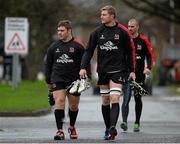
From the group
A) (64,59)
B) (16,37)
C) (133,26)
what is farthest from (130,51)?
(16,37)

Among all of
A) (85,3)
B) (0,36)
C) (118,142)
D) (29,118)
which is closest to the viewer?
(118,142)

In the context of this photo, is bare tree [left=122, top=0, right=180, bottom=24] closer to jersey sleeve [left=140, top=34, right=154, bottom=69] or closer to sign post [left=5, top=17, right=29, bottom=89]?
sign post [left=5, top=17, right=29, bottom=89]

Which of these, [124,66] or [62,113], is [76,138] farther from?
[124,66]

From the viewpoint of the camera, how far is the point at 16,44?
29.3m

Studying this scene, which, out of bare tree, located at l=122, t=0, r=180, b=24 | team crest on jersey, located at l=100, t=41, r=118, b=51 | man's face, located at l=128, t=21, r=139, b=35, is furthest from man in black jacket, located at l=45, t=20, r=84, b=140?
bare tree, located at l=122, t=0, r=180, b=24

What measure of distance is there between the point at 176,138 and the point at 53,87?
6.74ft

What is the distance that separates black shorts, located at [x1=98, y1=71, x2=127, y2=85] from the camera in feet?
44.4

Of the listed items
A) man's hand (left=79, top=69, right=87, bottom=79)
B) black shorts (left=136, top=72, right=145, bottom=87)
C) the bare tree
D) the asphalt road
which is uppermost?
the bare tree

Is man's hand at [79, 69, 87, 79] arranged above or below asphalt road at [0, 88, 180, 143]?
above

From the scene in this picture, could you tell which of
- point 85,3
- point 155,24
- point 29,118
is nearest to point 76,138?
point 29,118

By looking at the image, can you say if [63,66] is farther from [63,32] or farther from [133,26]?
[133,26]

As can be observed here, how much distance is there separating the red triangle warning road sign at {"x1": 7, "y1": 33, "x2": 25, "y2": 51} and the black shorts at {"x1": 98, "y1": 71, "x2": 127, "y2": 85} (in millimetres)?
15800

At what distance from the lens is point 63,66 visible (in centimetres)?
1389

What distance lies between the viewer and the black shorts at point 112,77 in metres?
13.5
